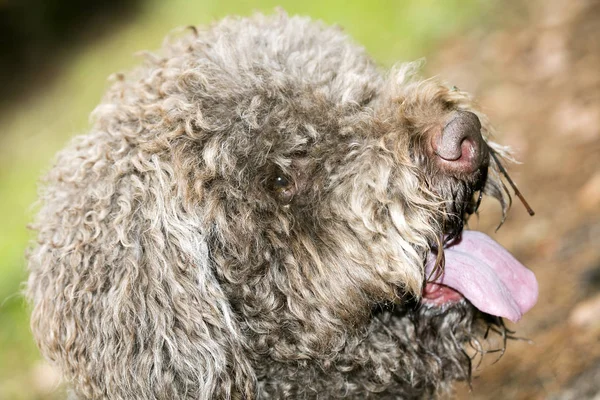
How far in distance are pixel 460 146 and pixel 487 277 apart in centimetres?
55

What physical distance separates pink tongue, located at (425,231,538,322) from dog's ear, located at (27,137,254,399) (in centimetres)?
85

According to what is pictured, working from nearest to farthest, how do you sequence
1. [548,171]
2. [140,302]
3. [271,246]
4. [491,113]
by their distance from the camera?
[140,302], [271,246], [548,171], [491,113]

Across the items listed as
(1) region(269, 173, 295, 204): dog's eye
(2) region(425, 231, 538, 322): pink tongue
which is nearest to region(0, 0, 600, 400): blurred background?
(2) region(425, 231, 538, 322): pink tongue

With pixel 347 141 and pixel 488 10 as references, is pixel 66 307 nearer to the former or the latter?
pixel 347 141

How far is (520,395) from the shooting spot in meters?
3.38

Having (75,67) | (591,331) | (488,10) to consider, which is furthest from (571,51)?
(75,67)

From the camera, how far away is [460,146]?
232cm

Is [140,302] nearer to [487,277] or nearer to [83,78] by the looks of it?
[487,277]

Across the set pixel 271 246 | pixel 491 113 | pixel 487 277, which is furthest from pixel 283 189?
pixel 491 113

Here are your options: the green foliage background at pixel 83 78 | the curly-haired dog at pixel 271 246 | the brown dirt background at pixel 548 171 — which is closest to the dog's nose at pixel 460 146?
the curly-haired dog at pixel 271 246

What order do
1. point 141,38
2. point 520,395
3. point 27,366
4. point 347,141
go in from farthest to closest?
point 141,38, point 27,366, point 520,395, point 347,141

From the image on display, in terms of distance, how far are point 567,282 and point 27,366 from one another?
171 inches

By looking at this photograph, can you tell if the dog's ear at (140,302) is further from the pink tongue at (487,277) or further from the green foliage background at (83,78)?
the green foliage background at (83,78)

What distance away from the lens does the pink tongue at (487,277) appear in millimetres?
2486
